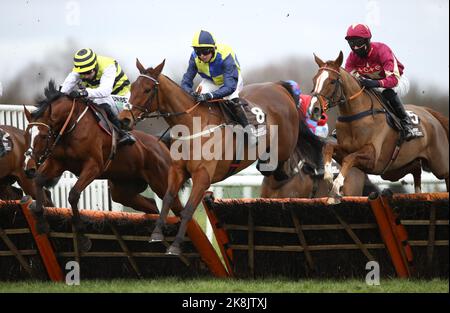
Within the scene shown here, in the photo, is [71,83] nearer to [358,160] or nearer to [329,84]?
[329,84]

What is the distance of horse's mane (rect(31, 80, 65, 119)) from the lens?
28.7ft

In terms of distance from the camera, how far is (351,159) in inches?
337

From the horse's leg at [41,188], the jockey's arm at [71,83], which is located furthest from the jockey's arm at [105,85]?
the horse's leg at [41,188]

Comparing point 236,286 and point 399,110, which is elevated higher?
point 399,110

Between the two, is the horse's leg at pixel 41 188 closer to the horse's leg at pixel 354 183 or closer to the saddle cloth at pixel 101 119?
the saddle cloth at pixel 101 119

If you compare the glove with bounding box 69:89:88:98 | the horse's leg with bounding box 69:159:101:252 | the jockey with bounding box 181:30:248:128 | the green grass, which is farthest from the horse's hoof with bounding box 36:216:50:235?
the jockey with bounding box 181:30:248:128

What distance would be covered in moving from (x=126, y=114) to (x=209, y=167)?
926 millimetres

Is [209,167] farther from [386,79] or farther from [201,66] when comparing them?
[386,79]

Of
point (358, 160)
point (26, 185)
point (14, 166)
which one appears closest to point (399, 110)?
point (358, 160)

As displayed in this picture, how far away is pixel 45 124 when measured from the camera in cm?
870

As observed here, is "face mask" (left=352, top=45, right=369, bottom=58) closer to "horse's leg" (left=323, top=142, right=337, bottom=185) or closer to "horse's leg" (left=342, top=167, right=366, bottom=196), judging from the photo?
"horse's leg" (left=323, top=142, right=337, bottom=185)

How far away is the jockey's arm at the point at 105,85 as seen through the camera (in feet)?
30.6

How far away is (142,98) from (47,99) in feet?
3.79

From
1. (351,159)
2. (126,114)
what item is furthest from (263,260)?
(126,114)
